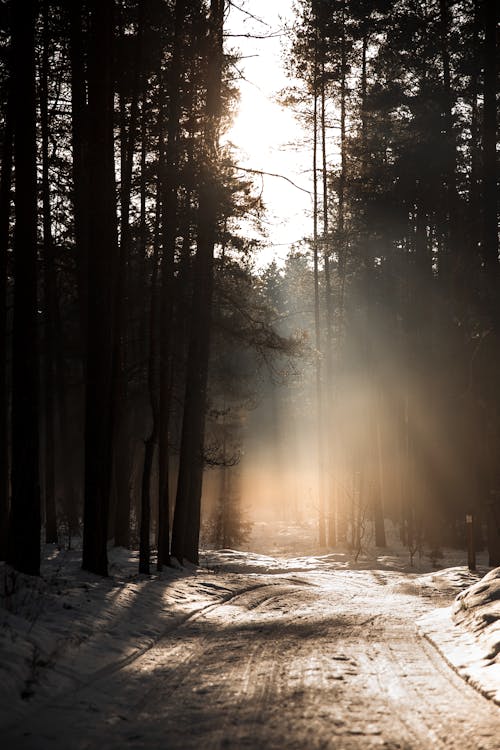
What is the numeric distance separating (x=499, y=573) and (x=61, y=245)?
17.3 m

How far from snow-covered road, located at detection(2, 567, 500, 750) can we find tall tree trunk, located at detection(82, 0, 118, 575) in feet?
12.4

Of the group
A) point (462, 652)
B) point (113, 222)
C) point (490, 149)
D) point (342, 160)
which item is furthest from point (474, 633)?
point (342, 160)

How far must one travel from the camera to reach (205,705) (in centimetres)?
614

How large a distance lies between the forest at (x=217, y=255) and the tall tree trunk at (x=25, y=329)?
0.10 feet

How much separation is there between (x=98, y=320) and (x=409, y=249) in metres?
24.6

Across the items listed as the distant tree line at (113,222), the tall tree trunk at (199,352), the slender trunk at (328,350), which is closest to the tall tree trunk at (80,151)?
the distant tree line at (113,222)

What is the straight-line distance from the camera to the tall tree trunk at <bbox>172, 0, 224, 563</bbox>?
18844 mm

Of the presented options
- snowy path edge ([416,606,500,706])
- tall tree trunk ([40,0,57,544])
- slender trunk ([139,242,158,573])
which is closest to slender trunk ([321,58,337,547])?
tall tree trunk ([40,0,57,544])

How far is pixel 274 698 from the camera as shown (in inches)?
251

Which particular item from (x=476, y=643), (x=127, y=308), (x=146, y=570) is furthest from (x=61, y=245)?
(x=476, y=643)

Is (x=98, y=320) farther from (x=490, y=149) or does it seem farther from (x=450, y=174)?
(x=450, y=174)

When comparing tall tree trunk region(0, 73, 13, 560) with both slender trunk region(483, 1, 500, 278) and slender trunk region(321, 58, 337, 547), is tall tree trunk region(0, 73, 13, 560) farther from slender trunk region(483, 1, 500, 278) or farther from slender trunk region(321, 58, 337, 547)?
slender trunk region(321, 58, 337, 547)

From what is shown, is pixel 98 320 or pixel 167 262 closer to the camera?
pixel 98 320

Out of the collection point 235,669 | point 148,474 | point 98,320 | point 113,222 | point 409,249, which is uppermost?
point 409,249
